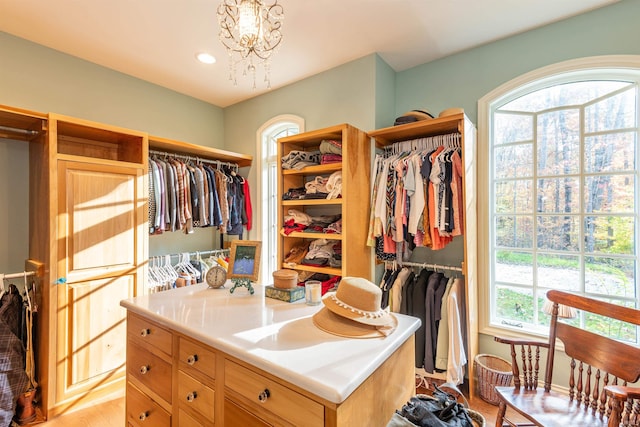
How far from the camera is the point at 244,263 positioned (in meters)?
1.74

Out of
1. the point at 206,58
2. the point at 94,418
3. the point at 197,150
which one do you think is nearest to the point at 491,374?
the point at 94,418

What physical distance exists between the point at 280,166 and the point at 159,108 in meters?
1.65

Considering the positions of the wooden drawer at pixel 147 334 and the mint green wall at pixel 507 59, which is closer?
the wooden drawer at pixel 147 334

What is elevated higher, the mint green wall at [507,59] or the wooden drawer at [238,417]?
the mint green wall at [507,59]

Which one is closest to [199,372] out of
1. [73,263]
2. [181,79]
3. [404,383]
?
[404,383]

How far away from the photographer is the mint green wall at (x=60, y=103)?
2400 millimetres

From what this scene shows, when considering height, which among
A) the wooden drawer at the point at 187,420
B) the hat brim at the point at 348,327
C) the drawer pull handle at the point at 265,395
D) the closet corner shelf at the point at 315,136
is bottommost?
the wooden drawer at the point at 187,420

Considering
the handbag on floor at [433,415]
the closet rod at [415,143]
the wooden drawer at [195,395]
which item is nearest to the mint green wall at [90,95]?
the closet rod at [415,143]

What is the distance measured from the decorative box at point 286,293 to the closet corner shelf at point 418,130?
152cm

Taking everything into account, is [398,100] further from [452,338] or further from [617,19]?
[452,338]

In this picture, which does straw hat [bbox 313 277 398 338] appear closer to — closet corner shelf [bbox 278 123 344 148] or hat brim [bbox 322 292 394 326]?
hat brim [bbox 322 292 394 326]

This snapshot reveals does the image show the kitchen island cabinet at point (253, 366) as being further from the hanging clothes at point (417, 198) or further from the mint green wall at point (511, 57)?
the mint green wall at point (511, 57)

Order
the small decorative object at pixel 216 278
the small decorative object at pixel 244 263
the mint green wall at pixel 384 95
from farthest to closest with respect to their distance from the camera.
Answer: the mint green wall at pixel 384 95 → the small decorative object at pixel 216 278 → the small decorative object at pixel 244 263

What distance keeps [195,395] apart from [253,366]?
42 centimetres
